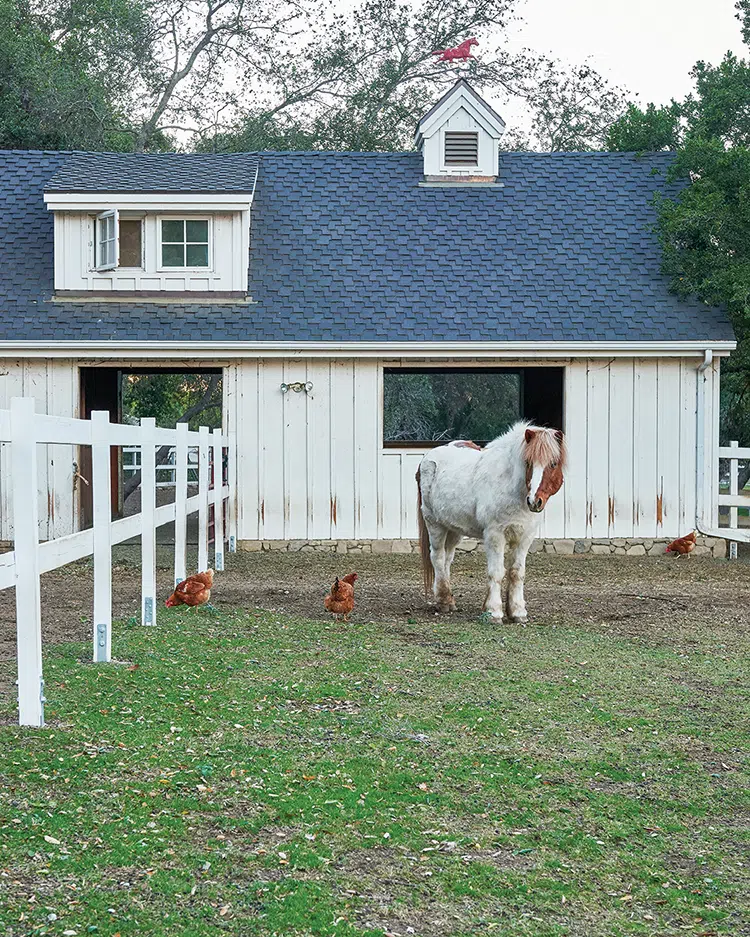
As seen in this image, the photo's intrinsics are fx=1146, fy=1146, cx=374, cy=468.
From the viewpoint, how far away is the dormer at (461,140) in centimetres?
1797

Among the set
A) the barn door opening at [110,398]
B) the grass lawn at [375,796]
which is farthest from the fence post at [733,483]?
the barn door opening at [110,398]

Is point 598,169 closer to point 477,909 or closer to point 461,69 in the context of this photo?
point 461,69

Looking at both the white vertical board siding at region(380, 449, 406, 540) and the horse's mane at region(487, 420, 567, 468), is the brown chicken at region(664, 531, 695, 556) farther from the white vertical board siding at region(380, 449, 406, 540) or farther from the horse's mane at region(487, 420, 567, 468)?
the horse's mane at region(487, 420, 567, 468)

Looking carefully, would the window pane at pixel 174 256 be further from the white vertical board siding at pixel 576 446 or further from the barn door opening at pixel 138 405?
the white vertical board siding at pixel 576 446

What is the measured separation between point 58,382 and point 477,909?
12.5 metres

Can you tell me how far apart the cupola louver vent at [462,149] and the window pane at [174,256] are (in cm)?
484

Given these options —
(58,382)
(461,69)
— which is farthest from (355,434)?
(461,69)

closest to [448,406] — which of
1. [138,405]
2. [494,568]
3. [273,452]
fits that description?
[138,405]

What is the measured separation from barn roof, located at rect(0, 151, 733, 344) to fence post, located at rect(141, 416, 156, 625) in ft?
21.2

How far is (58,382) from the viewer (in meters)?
14.9

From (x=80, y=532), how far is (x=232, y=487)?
7.44 metres

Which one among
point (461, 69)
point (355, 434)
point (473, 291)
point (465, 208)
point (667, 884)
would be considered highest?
point (461, 69)

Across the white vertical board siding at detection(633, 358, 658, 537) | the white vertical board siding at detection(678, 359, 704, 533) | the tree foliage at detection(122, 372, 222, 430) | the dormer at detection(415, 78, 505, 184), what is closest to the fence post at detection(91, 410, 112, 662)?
the white vertical board siding at detection(633, 358, 658, 537)

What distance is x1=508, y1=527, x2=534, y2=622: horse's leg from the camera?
9.23 m
